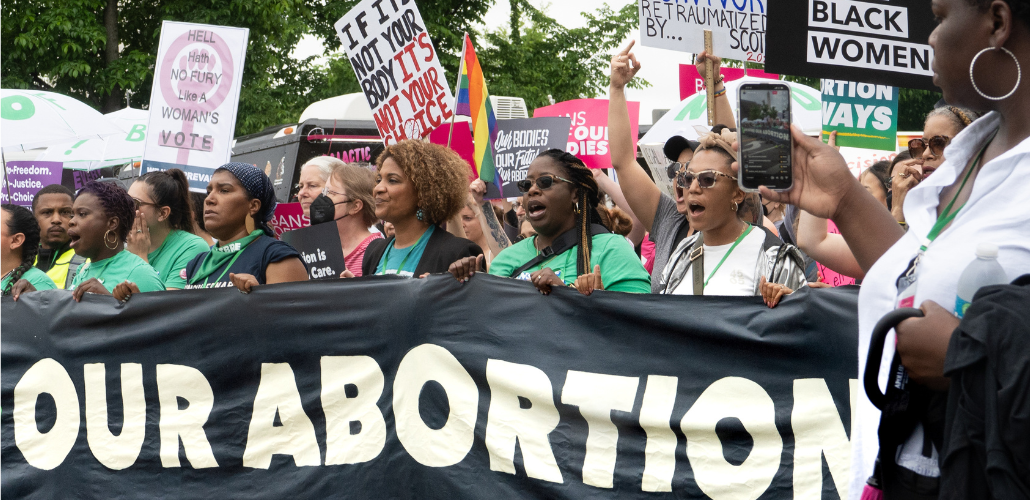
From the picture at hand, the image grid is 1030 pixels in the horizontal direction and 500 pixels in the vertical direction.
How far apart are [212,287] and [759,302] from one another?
8.23 ft

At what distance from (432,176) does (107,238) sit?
198cm

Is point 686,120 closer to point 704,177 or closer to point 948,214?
point 704,177

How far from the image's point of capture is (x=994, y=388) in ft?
4.59

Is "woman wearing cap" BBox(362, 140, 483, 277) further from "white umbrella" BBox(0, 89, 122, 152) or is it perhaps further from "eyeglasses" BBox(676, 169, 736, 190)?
"white umbrella" BBox(0, 89, 122, 152)

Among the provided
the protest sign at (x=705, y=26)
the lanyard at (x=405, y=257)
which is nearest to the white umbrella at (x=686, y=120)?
the protest sign at (x=705, y=26)

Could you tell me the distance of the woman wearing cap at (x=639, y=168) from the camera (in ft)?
15.2

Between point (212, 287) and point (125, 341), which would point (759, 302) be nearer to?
point (212, 287)

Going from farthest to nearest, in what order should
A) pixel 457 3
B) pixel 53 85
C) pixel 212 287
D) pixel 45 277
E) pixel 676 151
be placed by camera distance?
1. pixel 457 3
2. pixel 53 85
3. pixel 45 277
4. pixel 676 151
5. pixel 212 287

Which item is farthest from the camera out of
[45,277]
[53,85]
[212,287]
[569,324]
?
[53,85]

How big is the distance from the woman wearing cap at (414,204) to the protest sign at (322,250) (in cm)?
19

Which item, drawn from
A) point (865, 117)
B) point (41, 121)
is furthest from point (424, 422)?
point (41, 121)

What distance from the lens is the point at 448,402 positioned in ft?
13.1

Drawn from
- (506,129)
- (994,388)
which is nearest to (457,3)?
(506,129)

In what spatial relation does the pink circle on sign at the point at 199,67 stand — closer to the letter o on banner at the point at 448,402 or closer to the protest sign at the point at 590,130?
the protest sign at the point at 590,130
